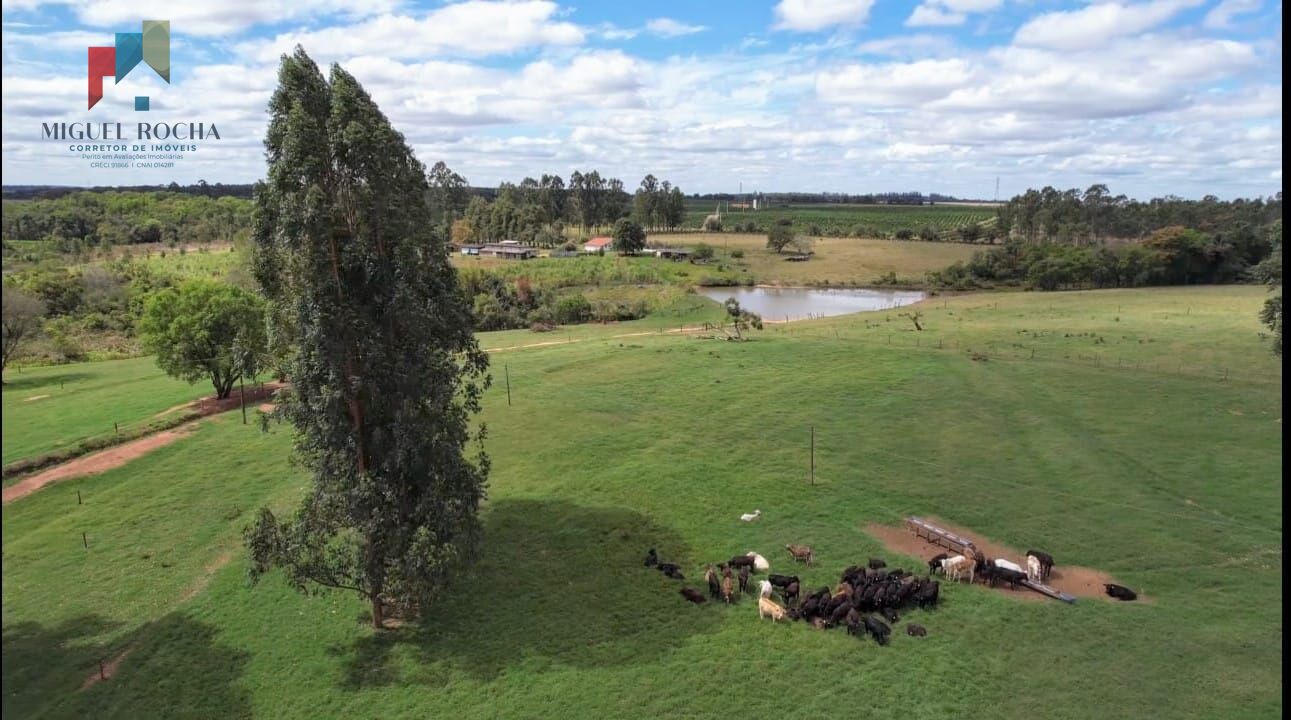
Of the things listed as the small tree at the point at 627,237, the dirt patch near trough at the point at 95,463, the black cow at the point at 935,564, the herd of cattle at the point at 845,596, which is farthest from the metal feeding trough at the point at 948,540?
the small tree at the point at 627,237

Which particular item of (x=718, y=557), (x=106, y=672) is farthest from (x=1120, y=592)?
(x=106, y=672)

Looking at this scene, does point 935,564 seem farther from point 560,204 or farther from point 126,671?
point 560,204

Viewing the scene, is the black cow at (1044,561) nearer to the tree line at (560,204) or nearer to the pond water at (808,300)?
the pond water at (808,300)

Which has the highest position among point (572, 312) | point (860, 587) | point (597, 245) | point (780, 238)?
point (780, 238)

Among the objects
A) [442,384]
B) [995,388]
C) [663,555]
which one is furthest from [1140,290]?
[442,384]

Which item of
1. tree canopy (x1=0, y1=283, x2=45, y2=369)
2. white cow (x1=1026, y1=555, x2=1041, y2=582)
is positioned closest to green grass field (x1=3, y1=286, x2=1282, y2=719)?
white cow (x1=1026, y1=555, x2=1041, y2=582)

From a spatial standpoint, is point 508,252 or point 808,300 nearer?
point 808,300
